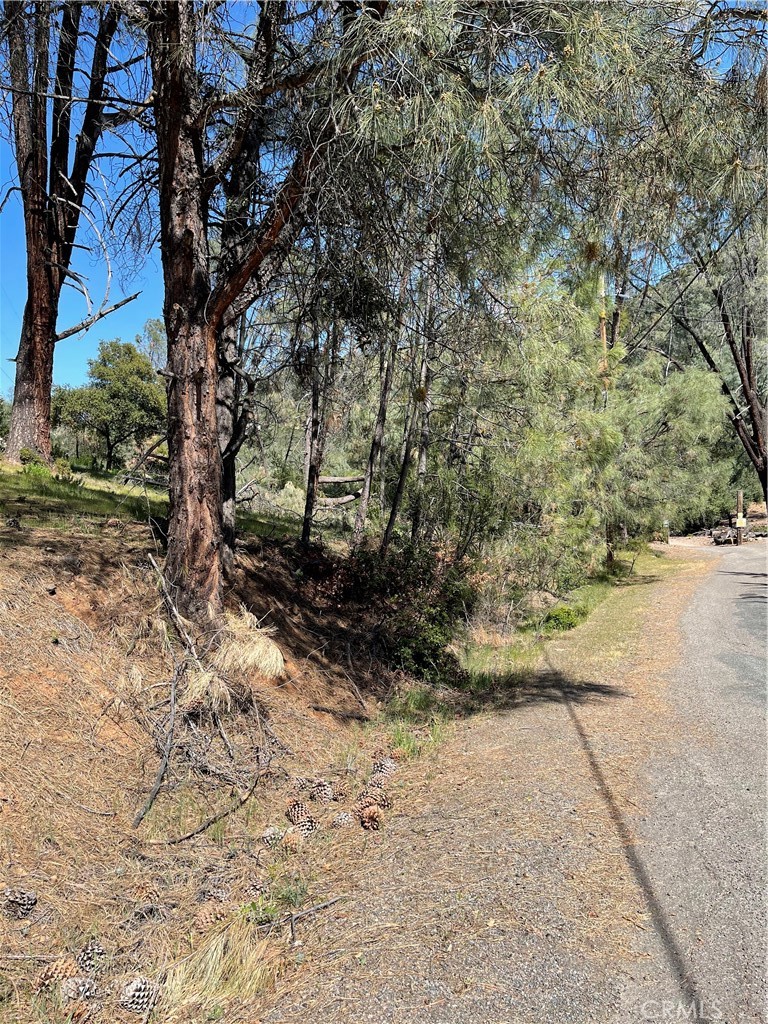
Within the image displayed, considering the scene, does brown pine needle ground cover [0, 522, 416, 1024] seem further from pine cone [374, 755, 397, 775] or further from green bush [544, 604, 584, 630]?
green bush [544, 604, 584, 630]

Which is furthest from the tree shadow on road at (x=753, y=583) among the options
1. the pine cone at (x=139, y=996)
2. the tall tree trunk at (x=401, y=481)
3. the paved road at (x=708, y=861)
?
the pine cone at (x=139, y=996)

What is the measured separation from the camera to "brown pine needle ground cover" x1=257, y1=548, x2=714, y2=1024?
2.67 m

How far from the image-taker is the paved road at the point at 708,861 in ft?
8.33

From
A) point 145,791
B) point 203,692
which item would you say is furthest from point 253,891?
point 203,692

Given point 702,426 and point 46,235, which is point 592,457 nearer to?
point 702,426

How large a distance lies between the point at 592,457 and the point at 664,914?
31.6 ft

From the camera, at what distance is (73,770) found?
3910mm

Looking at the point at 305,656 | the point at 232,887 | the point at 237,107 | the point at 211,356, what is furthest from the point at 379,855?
the point at 237,107

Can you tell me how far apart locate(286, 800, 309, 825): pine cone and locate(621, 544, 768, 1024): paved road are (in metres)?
1.98

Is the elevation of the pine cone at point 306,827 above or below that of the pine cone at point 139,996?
below

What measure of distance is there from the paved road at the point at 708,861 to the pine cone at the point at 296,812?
1977 mm

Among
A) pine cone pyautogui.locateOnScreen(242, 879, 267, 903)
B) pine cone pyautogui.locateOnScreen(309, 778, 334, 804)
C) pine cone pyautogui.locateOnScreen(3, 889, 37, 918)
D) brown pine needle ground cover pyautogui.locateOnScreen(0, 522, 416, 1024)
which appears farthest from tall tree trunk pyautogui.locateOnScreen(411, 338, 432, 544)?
pine cone pyautogui.locateOnScreen(3, 889, 37, 918)

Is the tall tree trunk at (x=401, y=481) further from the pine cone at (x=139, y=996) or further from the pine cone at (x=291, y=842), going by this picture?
the pine cone at (x=139, y=996)

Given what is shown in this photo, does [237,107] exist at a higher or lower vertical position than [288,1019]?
higher
